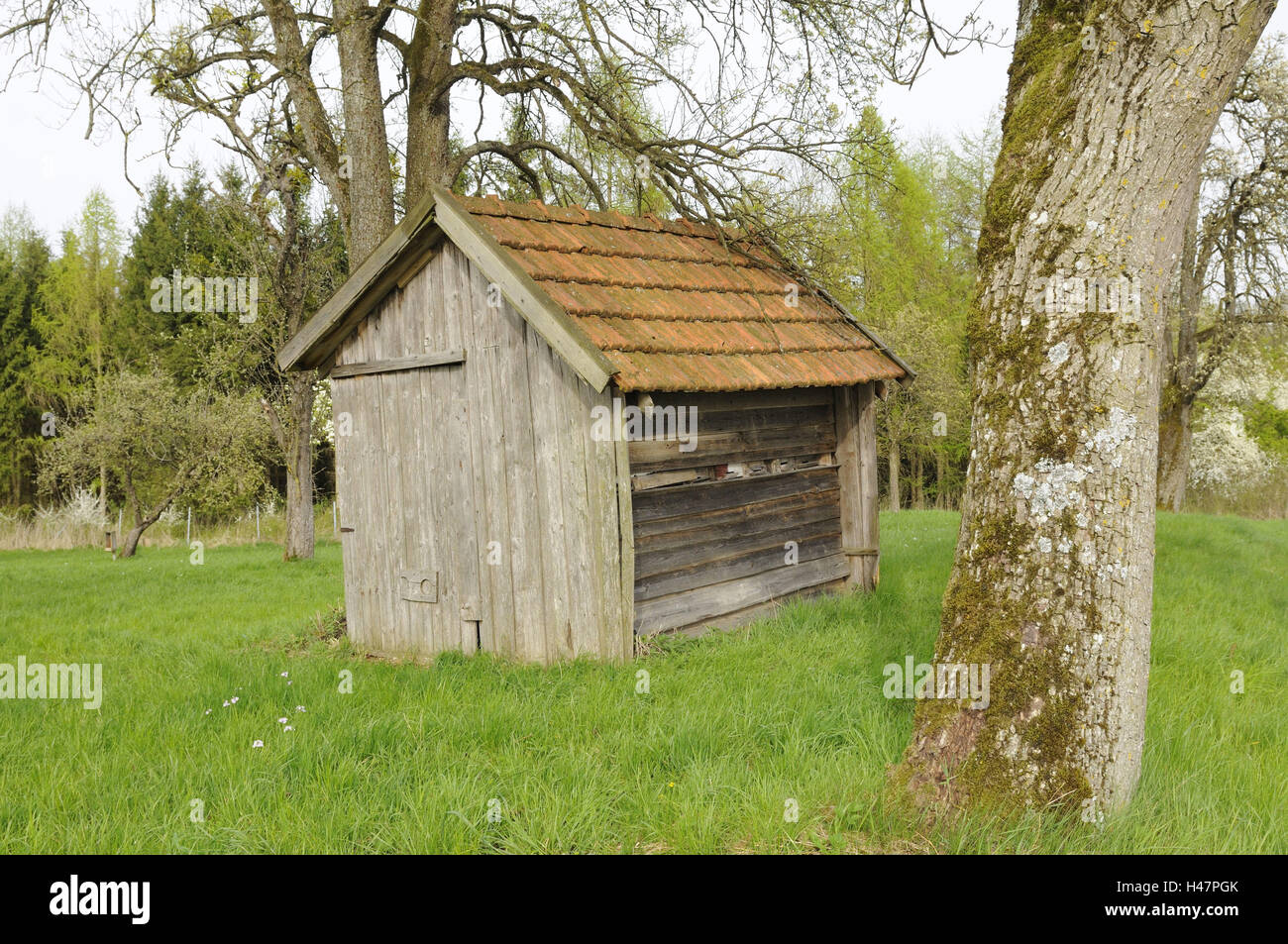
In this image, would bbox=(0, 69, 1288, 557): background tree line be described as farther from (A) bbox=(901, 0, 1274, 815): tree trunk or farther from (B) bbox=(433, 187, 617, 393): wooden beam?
(A) bbox=(901, 0, 1274, 815): tree trunk

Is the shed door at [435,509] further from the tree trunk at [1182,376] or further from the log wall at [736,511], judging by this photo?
the tree trunk at [1182,376]

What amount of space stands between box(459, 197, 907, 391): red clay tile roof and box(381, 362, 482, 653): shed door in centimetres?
134

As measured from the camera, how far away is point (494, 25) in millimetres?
10547

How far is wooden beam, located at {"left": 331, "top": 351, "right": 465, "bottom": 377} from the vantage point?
7.79 meters

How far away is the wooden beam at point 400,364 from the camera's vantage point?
7.79m

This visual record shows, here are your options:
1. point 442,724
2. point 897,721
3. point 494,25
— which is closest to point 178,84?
point 494,25

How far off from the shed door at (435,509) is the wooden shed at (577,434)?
21mm

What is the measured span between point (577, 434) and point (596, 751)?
9.10 ft

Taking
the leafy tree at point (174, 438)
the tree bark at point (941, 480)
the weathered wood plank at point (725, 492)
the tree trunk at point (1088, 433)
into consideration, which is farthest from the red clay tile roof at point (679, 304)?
the tree bark at point (941, 480)

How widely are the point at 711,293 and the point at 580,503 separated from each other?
2.88 m

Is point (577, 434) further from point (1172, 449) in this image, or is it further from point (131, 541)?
point (131, 541)

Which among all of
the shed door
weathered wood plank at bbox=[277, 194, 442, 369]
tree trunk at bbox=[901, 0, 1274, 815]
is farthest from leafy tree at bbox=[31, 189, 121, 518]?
tree trunk at bbox=[901, 0, 1274, 815]
